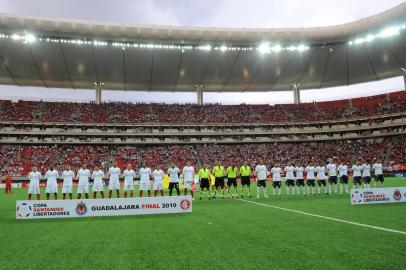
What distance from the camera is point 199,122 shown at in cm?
5656

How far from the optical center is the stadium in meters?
18.2

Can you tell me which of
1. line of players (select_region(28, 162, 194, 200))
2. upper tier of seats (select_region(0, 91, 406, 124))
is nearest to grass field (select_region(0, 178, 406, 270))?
line of players (select_region(28, 162, 194, 200))

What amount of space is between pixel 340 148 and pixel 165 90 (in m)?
28.5

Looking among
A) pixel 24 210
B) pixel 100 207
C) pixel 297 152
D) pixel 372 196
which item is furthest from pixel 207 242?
pixel 297 152

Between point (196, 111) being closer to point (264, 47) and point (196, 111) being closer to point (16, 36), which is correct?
point (264, 47)

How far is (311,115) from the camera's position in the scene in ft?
194

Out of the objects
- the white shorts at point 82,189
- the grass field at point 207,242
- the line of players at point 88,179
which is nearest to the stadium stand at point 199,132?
the line of players at point 88,179

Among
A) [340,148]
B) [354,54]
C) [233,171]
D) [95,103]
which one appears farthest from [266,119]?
[233,171]

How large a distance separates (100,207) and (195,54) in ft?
125

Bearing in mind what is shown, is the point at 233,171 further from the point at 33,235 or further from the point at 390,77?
the point at 390,77

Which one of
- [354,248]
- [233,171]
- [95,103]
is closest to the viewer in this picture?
[354,248]

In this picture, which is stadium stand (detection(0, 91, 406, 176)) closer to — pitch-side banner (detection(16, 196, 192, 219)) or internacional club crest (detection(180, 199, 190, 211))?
pitch-side banner (detection(16, 196, 192, 219))

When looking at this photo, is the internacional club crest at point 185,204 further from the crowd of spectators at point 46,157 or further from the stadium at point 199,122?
the crowd of spectators at point 46,157

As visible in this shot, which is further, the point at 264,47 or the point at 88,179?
the point at 264,47
